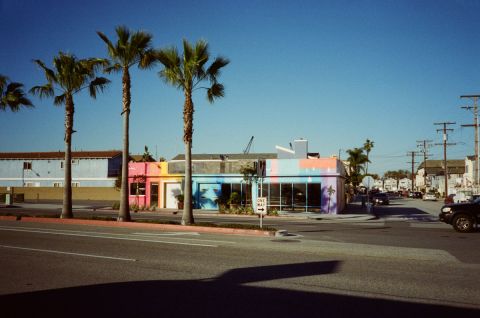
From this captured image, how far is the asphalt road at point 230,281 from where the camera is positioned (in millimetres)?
6352

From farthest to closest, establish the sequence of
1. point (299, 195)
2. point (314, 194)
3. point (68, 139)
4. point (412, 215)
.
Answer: point (299, 195) < point (314, 194) < point (412, 215) < point (68, 139)

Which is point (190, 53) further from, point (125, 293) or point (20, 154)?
point (20, 154)

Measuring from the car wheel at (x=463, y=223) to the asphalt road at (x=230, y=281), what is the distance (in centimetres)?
771

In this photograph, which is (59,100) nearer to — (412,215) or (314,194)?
(314,194)

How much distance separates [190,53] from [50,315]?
1567 centimetres

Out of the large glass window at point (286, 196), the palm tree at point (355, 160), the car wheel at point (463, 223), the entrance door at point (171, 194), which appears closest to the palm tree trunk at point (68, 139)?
the entrance door at point (171, 194)

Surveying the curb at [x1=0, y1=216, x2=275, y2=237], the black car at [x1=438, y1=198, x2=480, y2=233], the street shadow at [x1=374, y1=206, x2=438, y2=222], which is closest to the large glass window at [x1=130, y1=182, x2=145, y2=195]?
the curb at [x1=0, y1=216, x2=275, y2=237]

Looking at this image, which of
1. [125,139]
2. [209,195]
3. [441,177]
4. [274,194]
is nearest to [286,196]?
[274,194]

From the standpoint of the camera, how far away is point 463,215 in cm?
1930

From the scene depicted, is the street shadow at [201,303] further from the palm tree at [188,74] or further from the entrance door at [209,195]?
the entrance door at [209,195]

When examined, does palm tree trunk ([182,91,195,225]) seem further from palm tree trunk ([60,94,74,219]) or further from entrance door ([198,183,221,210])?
entrance door ([198,183,221,210])

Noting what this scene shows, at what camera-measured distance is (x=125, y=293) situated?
7164 mm

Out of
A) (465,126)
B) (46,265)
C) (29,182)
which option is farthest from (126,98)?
(29,182)

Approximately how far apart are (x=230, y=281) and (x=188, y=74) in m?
13.8
